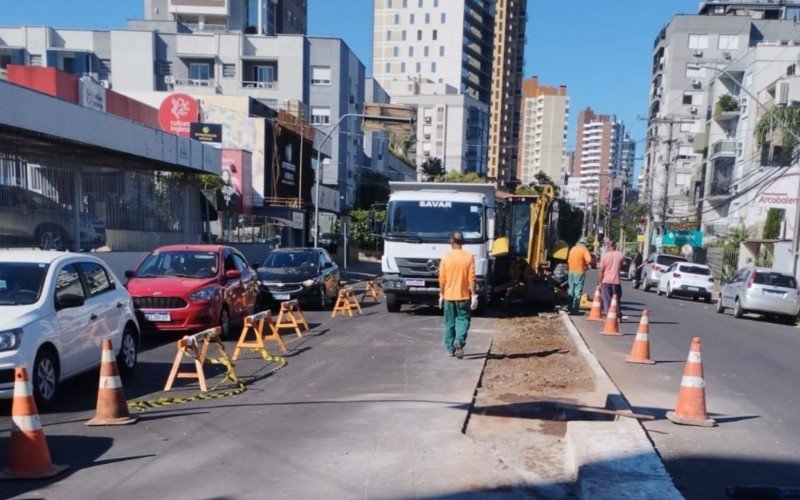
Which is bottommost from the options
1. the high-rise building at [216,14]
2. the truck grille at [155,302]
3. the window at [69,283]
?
the truck grille at [155,302]

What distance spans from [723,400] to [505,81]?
415 feet

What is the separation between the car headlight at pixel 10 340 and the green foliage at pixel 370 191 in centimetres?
5624

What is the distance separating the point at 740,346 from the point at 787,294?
8.81 metres

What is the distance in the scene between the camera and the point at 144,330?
12.2 meters

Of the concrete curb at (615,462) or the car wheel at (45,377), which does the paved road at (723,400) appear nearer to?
the concrete curb at (615,462)

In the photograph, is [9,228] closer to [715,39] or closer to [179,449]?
[179,449]

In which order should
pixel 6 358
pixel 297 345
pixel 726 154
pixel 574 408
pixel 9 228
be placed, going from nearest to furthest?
pixel 6 358, pixel 574 408, pixel 297 345, pixel 9 228, pixel 726 154

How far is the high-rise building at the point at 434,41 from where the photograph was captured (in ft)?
354

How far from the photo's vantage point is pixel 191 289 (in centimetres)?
1202

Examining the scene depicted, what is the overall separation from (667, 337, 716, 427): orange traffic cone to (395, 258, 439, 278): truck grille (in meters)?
9.07

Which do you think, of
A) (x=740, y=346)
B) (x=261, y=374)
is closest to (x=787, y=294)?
(x=740, y=346)

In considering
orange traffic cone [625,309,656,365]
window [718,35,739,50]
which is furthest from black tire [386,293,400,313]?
window [718,35,739,50]

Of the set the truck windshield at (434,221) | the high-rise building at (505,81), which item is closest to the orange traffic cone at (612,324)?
the truck windshield at (434,221)

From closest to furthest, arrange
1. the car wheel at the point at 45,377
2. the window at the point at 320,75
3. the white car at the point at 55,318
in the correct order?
the white car at the point at 55,318
the car wheel at the point at 45,377
the window at the point at 320,75
